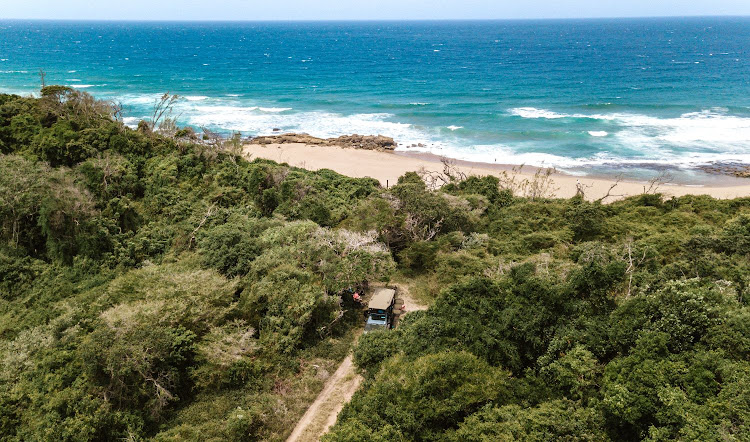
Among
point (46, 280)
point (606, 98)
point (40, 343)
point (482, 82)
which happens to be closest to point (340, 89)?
point (482, 82)

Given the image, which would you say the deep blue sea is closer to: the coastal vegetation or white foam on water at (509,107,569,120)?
white foam on water at (509,107,569,120)

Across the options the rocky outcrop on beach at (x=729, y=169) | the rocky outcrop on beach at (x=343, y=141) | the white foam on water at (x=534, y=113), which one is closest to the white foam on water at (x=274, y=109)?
the rocky outcrop on beach at (x=343, y=141)

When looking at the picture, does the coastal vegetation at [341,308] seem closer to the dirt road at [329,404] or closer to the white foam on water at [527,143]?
the dirt road at [329,404]

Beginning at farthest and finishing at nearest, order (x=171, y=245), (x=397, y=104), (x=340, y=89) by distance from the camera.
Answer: (x=340, y=89) < (x=397, y=104) < (x=171, y=245)

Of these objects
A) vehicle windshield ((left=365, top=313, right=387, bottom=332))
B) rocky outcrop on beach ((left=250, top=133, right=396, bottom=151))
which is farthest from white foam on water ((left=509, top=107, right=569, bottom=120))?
vehicle windshield ((left=365, top=313, right=387, bottom=332))

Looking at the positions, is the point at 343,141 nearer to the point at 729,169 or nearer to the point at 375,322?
the point at 375,322

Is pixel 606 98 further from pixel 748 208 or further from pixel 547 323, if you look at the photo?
pixel 547 323
